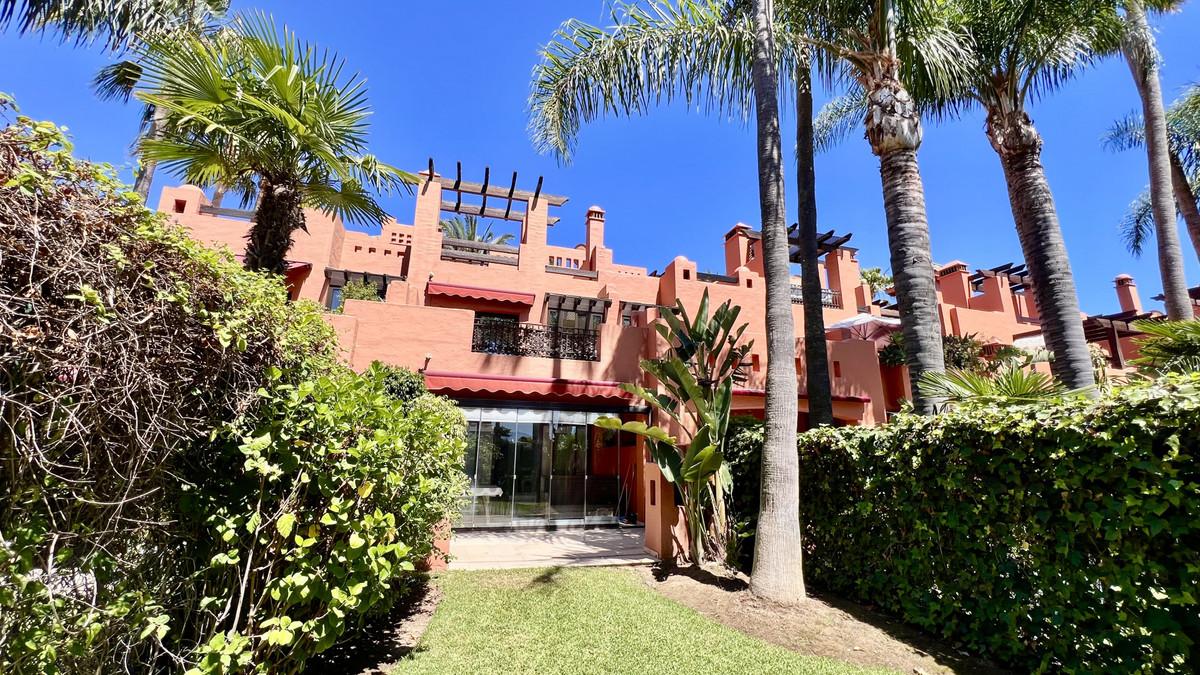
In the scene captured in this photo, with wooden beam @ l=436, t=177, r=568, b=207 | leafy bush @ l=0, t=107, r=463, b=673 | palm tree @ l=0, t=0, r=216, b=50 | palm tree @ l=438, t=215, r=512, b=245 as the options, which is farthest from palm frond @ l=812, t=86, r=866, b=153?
palm tree @ l=438, t=215, r=512, b=245

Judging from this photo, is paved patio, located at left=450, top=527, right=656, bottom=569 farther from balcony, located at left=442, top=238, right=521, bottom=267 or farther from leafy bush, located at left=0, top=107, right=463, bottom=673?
balcony, located at left=442, top=238, right=521, bottom=267

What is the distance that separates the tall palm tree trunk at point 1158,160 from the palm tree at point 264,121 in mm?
18784

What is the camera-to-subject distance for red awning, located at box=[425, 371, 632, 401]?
1520 centimetres

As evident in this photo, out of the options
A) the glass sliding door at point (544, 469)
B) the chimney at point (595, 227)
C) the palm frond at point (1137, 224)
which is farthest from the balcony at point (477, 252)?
the palm frond at point (1137, 224)

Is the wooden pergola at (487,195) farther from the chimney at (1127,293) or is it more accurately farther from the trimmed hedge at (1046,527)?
the chimney at (1127,293)


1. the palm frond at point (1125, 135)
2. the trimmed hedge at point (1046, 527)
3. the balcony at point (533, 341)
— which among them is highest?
the palm frond at point (1125, 135)

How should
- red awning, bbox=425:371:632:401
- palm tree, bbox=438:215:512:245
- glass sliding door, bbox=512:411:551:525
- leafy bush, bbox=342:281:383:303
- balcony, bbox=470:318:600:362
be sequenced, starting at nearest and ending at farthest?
1. red awning, bbox=425:371:632:401
2. glass sliding door, bbox=512:411:551:525
3. balcony, bbox=470:318:600:362
4. leafy bush, bbox=342:281:383:303
5. palm tree, bbox=438:215:512:245

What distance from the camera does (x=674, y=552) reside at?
10.7 meters

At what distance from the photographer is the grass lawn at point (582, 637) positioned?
557 cm

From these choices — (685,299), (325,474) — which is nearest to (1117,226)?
(685,299)

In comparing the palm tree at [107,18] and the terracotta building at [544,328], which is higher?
the palm tree at [107,18]

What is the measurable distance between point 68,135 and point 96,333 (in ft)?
3.85

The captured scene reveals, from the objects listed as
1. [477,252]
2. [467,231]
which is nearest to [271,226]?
[477,252]

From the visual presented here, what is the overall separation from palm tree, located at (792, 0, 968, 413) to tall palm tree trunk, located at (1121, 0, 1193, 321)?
6.51 metres
